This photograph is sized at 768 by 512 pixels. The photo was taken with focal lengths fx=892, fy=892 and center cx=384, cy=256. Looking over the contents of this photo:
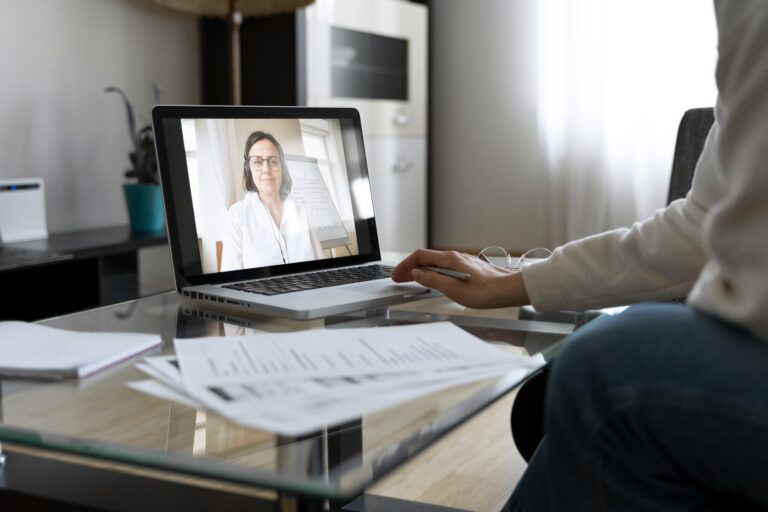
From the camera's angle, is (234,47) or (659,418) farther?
(234,47)

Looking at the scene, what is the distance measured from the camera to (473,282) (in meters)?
1.00

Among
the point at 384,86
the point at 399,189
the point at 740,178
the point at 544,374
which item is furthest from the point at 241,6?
the point at 740,178

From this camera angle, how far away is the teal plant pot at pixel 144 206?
263 cm

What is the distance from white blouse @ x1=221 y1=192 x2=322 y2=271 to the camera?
4.11ft

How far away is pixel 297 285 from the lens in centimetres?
120

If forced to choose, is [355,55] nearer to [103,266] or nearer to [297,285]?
[103,266]

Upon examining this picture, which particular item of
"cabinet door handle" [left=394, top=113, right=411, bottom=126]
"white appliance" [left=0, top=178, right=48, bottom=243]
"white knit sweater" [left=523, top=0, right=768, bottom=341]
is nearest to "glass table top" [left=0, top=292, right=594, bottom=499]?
"white knit sweater" [left=523, top=0, right=768, bottom=341]

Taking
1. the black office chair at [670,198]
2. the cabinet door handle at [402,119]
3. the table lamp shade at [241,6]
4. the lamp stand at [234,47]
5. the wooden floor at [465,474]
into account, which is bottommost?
the wooden floor at [465,474]

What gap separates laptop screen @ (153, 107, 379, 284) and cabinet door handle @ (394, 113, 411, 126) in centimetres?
210

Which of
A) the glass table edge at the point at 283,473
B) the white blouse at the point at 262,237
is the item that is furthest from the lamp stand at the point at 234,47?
the glass table edge at the point at 283,473

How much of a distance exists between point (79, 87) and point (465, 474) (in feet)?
5.73

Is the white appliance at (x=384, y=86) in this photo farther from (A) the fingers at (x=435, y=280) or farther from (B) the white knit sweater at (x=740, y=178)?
(B) the white knit sweater at (x=740, y=178)

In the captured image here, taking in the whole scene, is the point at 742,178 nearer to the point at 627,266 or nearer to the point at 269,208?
the point at 627,266

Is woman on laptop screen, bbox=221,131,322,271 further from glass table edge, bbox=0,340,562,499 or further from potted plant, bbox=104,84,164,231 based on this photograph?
potted plant, bbox=104,84,164,231
